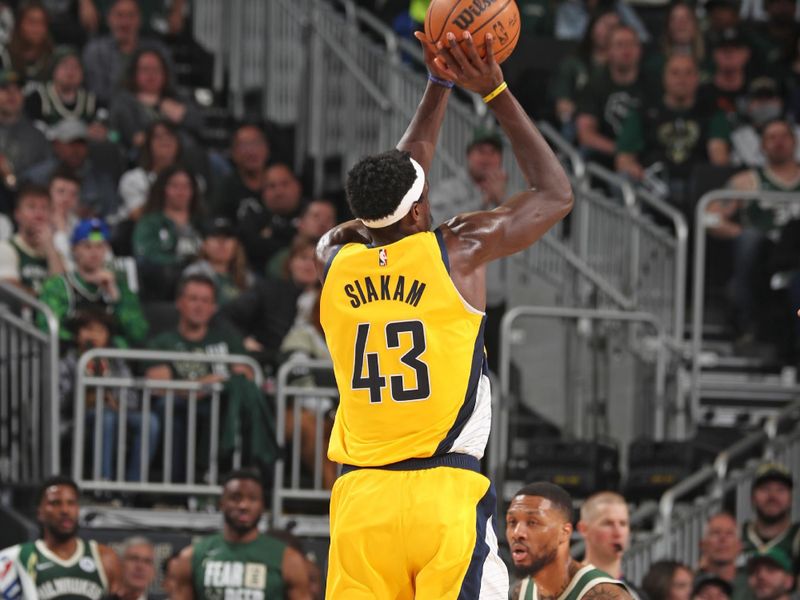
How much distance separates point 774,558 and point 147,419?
4420mm

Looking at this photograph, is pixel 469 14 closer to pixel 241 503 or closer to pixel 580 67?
pixel 241 503

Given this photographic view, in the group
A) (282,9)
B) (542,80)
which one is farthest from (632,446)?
(282,9)

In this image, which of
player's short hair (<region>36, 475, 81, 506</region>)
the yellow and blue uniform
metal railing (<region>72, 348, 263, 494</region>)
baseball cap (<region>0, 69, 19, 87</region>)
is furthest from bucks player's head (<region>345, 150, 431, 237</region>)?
baseball cap (<region>0, 69, 19, 87</region>)

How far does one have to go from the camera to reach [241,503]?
11.3m

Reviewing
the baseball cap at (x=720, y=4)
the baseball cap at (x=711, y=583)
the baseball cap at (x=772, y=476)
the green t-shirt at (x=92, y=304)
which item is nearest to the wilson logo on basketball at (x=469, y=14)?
the baseball cap at (x=711, y=583)

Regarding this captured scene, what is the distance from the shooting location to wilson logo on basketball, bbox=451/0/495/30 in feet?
23.6

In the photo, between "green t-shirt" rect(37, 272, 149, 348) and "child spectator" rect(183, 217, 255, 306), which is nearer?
"green t-shirt" rect(37, 272, 149, 348)

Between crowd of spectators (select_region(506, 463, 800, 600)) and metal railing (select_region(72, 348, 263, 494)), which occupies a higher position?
metal railing (select_region(72, 348, 263, 494))

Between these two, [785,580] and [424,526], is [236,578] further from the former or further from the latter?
[424,526]

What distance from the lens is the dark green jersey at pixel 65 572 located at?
36.5ft

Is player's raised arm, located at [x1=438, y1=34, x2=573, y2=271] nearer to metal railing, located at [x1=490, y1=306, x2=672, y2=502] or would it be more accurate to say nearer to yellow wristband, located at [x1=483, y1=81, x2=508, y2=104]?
yellow wristband, located at [x1=483, y1=81, x2=508, y2=104]

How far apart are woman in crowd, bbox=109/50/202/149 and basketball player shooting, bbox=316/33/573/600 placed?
923 cm

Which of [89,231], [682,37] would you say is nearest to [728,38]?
[682,37]

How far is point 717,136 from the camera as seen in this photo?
16.5 metres
